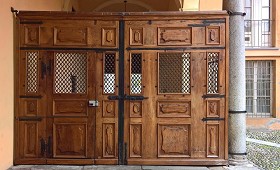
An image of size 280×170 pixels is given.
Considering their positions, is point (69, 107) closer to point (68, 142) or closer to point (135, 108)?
point (68, 142)

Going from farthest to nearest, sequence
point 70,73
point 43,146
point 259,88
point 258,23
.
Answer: point 258,23
point 259,88
point 70,73
point 43,146

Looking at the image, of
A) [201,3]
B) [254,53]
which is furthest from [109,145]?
[254,53]

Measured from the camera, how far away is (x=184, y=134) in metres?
6.43

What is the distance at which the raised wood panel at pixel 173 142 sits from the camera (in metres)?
6.42

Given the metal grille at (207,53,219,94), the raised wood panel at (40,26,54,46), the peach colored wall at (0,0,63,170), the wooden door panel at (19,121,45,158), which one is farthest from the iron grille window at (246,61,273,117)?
the peach colored wall at (0,0,63,170)

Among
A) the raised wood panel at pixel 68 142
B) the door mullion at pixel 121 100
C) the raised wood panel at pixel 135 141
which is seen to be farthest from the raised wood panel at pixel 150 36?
the raised wood panel at pixel 68 142

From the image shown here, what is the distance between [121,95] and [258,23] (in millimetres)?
9087

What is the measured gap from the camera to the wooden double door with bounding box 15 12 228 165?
252 inches

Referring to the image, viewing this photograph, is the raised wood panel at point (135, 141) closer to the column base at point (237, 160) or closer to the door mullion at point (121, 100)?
the door mullion at point (121, 100)

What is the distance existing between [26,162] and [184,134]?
8.83 ft

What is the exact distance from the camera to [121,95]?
6434 mm

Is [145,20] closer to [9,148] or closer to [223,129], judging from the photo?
[223,129]

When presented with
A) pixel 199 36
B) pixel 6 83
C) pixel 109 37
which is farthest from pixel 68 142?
pixel 199 36

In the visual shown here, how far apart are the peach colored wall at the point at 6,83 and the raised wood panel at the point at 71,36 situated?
2.49 ft
